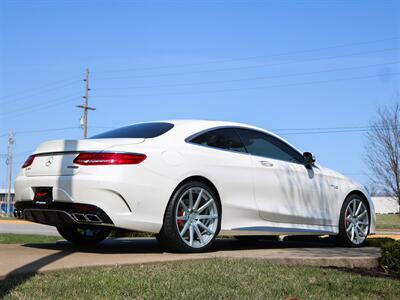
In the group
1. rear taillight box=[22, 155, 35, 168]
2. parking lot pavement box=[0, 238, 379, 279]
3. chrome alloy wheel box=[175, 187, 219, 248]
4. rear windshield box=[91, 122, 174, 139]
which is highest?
rear windshield box=[91, 122, 174, 139]

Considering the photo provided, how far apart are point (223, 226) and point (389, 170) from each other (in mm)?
26104

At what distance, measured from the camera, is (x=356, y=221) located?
26.3 feet

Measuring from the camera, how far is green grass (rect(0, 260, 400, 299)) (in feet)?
12.8

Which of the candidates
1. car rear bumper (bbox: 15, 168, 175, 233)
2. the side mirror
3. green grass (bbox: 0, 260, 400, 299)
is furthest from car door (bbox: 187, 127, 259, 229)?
green grass (bbox: 0, 260, 400, 299)

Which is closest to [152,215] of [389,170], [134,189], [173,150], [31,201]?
[134,189]

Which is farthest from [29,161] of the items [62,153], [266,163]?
[266,163]

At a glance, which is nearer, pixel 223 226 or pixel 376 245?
pixel 223 226

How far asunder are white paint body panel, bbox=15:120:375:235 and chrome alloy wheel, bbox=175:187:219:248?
0.54ft

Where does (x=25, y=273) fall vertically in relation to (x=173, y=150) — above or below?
below

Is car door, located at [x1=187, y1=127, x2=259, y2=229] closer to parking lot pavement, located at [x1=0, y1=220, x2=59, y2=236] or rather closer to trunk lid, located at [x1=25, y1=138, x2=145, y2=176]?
trunk lid, located at [x1=25, y1=138, x2=145, y2=176]

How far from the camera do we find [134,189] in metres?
5.55

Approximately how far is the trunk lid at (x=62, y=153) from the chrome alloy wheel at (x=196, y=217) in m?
0.81

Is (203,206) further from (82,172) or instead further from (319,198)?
(319,198)

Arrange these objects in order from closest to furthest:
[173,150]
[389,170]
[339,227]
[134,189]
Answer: [134,189] → [173,150] → [339,227] → [389,170]
